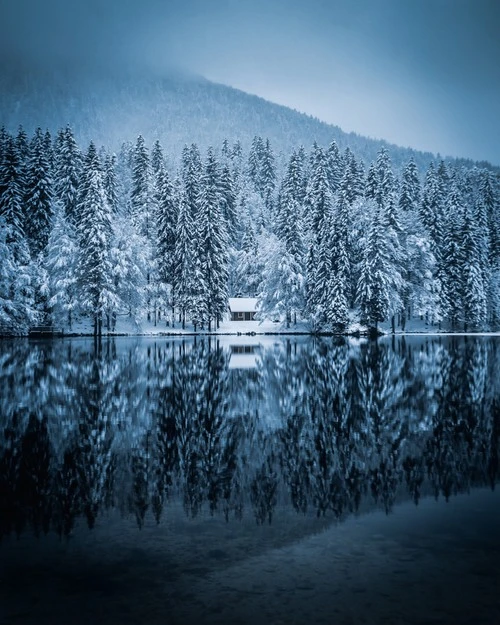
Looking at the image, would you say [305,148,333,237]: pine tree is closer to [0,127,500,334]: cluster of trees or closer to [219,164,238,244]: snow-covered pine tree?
[0,127,500,334]: cluster of trees

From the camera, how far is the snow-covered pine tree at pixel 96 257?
65.7 metres

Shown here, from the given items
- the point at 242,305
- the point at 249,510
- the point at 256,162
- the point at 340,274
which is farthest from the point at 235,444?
the point at 256,162

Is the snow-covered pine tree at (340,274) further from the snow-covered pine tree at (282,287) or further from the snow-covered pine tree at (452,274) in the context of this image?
the snow-covered pine tree at (452,274)

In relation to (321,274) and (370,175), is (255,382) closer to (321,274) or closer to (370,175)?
(321,274)

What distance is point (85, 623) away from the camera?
20.1 feet

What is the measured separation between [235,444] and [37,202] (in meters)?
63.4

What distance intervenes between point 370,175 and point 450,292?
1127 inches

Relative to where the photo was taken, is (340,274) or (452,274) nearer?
(340,274)

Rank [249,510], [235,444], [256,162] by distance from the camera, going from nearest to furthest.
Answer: [249,510] → [235,444] → [256,162]

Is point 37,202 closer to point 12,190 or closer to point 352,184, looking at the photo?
point 12,190

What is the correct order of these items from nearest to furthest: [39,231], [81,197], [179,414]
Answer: [179,414]
[39,231]
[81,197]

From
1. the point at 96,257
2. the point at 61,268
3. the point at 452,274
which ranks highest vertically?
the point at 96,257

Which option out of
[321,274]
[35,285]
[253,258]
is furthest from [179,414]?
[253,258]

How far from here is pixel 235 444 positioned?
1395 centimetres
